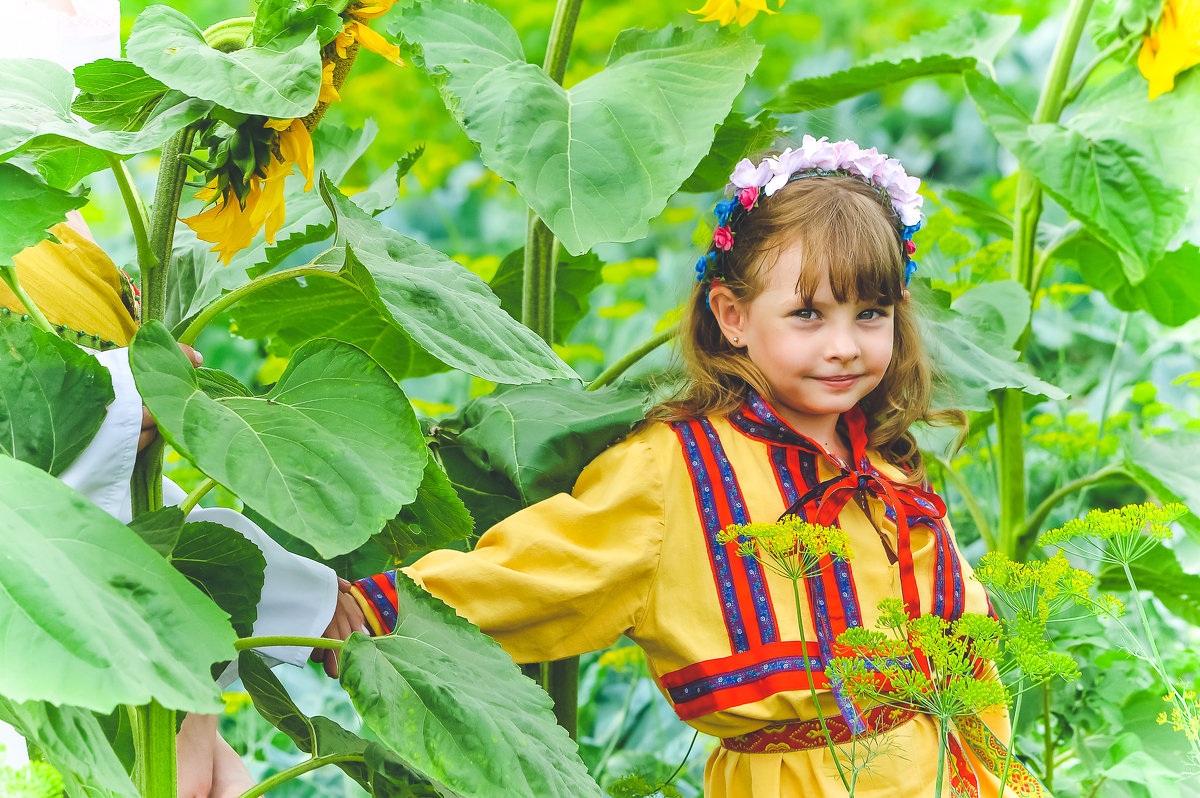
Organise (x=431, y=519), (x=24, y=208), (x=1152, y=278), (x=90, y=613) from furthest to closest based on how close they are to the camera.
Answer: (x=1152, y=278)
(x=431, y=519)
(x=24, y=208)
(x=90, y=613)

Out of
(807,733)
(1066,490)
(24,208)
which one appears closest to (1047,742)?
(1066,490)

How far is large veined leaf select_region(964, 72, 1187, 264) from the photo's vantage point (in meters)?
1.10

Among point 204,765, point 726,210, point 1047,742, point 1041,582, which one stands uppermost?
point 726,210

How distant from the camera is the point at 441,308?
70cm

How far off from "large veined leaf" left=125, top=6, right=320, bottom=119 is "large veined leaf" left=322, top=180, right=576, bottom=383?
0.32 ft

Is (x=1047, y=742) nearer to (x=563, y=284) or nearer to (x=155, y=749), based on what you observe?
(x=563, y=284)

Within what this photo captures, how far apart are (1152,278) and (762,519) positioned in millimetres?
642

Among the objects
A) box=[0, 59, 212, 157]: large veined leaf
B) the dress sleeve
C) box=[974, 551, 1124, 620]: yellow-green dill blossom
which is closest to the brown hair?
the dress sleeve

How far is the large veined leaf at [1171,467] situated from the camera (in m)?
1.19

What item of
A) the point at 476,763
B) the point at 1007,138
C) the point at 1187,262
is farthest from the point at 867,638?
the point at 1187,262

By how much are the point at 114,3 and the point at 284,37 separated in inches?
20.7

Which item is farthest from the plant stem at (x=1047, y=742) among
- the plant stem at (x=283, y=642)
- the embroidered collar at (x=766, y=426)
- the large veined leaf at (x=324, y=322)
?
the plant stem at (x=283, y=642)

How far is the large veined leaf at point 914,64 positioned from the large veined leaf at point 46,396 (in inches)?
32.1

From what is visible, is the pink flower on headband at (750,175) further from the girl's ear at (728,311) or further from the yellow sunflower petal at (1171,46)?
the yellow sunflower petal at (1171,46)
